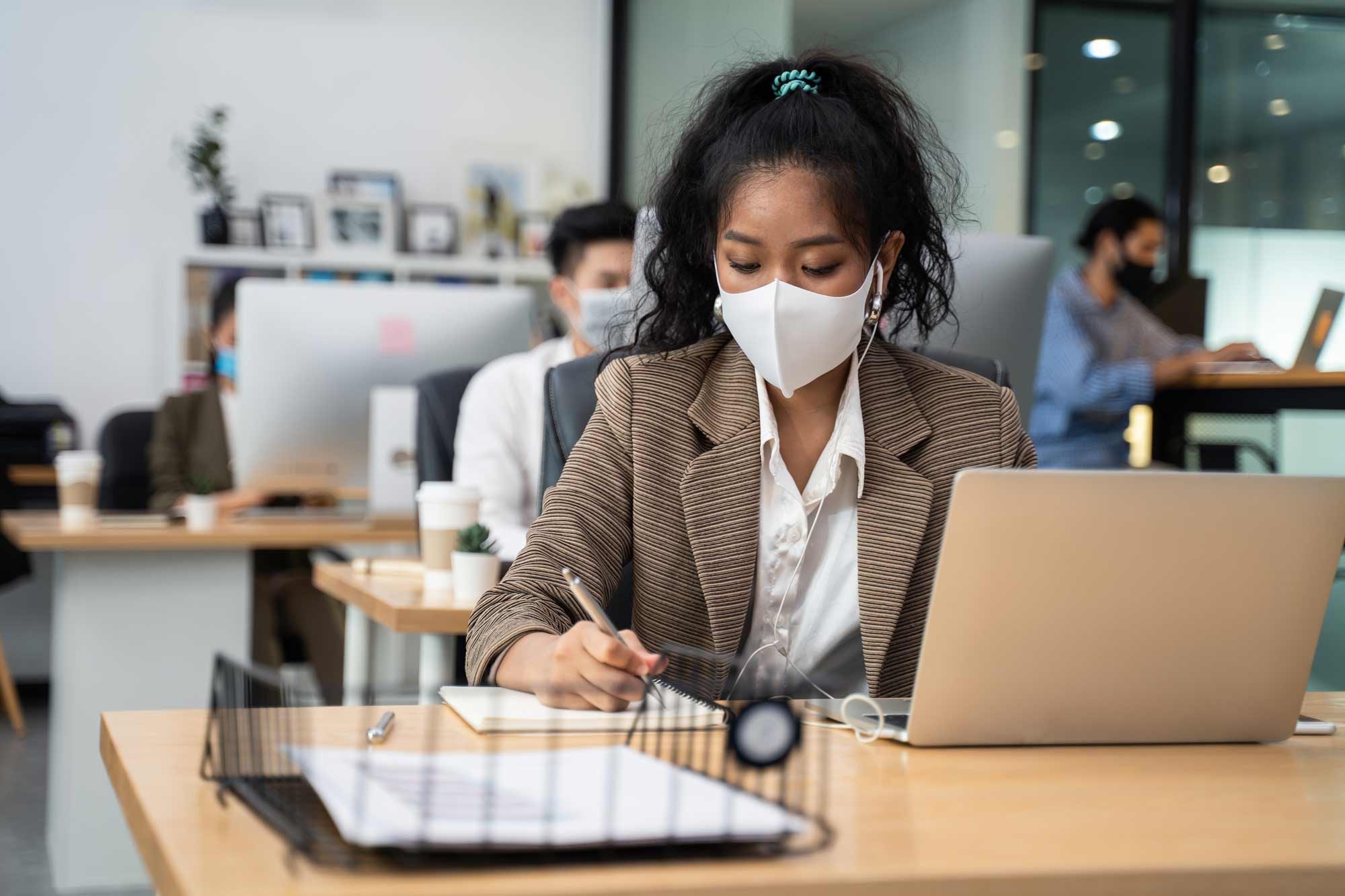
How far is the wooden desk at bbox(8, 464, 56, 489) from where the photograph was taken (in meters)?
4.39

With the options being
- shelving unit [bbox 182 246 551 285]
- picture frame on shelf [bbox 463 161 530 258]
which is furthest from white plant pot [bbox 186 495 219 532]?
picture frame on shelf [bbox 463 161 530 258]

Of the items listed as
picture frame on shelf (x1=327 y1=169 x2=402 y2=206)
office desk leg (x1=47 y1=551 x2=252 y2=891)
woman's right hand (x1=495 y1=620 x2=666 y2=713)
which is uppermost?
picture frame on shelf (x1=327 y1=169 x2=402 y2=206)

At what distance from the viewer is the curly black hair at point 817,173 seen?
4.39 ft

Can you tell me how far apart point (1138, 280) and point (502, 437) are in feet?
7.55

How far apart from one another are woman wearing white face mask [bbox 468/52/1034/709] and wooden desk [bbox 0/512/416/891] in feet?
4.95

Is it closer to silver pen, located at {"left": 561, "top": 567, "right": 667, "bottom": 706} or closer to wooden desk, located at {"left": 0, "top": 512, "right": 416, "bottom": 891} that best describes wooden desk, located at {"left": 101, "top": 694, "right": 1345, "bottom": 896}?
silver pen, located at {"left": 561, "top": 567, "right": 667, "bottom": 706}

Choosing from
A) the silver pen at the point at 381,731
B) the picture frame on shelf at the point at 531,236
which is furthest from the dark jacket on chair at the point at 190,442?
the silver pen at the point at 381,731

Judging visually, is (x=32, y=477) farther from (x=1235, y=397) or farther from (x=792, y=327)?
(x=792, y=327)

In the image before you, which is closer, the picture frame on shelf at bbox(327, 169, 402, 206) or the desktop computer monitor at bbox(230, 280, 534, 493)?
the desktop computer monitor at bbox(230, 280, 534, 493)

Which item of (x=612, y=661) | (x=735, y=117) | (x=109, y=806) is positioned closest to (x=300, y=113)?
(x=109, y=806)

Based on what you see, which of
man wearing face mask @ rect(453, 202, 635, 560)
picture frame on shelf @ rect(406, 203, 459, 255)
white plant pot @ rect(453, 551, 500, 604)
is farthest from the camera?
picture frame on shelf @ rect(406, 203, 459, 255)

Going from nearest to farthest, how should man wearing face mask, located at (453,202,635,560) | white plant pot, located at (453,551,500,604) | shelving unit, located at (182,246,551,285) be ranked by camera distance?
white plant pot, located at (453,551,500,604) → man wearing face mask, located at (453,202,635,560) → shelving unit, located at (182,246,551,285)

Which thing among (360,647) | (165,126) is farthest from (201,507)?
(165,126)

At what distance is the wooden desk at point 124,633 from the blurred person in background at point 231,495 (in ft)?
0.50
